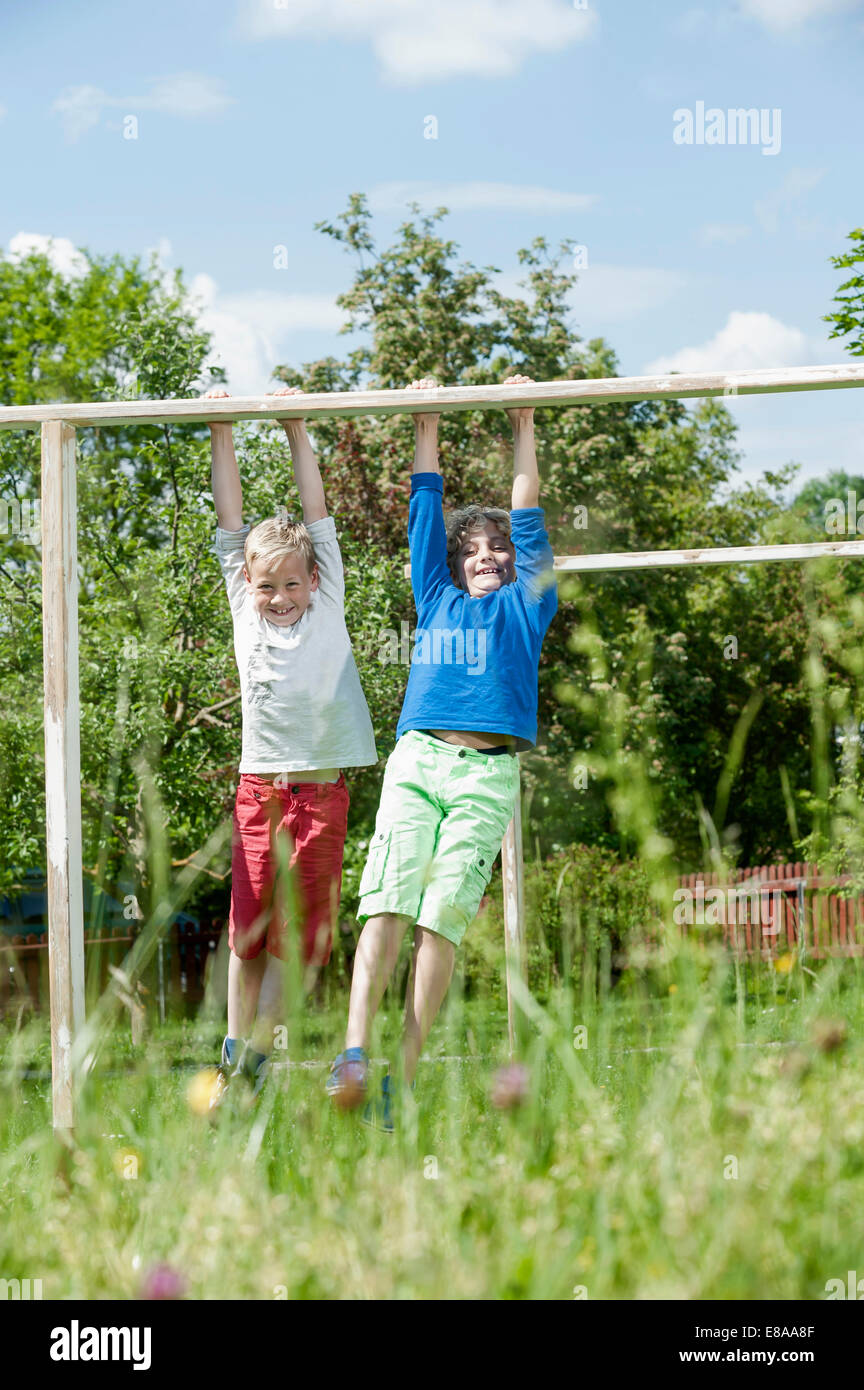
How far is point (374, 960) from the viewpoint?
9.87 feet

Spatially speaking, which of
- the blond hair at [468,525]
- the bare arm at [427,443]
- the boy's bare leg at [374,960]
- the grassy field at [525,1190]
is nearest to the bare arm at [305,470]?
the bare arm at [427,443]

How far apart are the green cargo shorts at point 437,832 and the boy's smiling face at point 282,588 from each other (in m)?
0.61

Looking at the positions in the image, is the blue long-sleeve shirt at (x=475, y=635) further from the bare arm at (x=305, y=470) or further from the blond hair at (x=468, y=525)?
the bare arm at (x=305, y=470)

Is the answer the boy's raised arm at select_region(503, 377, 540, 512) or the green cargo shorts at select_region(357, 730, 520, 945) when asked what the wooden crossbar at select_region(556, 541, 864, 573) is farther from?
the green cargo shorts at select_region(357, 730, 520, 945)

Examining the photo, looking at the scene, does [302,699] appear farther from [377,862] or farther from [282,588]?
[377,862]

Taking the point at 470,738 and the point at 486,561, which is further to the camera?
the point at 486,561

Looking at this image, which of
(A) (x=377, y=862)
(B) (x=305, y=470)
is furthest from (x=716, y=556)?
(A) (x=377, y=862)

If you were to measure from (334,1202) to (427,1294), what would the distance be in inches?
14.0

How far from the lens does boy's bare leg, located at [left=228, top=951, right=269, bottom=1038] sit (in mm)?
3486

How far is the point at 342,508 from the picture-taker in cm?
1214

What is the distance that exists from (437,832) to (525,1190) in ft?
4.43

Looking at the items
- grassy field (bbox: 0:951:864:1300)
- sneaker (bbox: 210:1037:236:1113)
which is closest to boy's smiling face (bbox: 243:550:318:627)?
sneaker (bbox: 210:1037:236:1113)

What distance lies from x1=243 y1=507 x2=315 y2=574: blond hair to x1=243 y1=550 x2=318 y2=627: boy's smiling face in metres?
0.01
